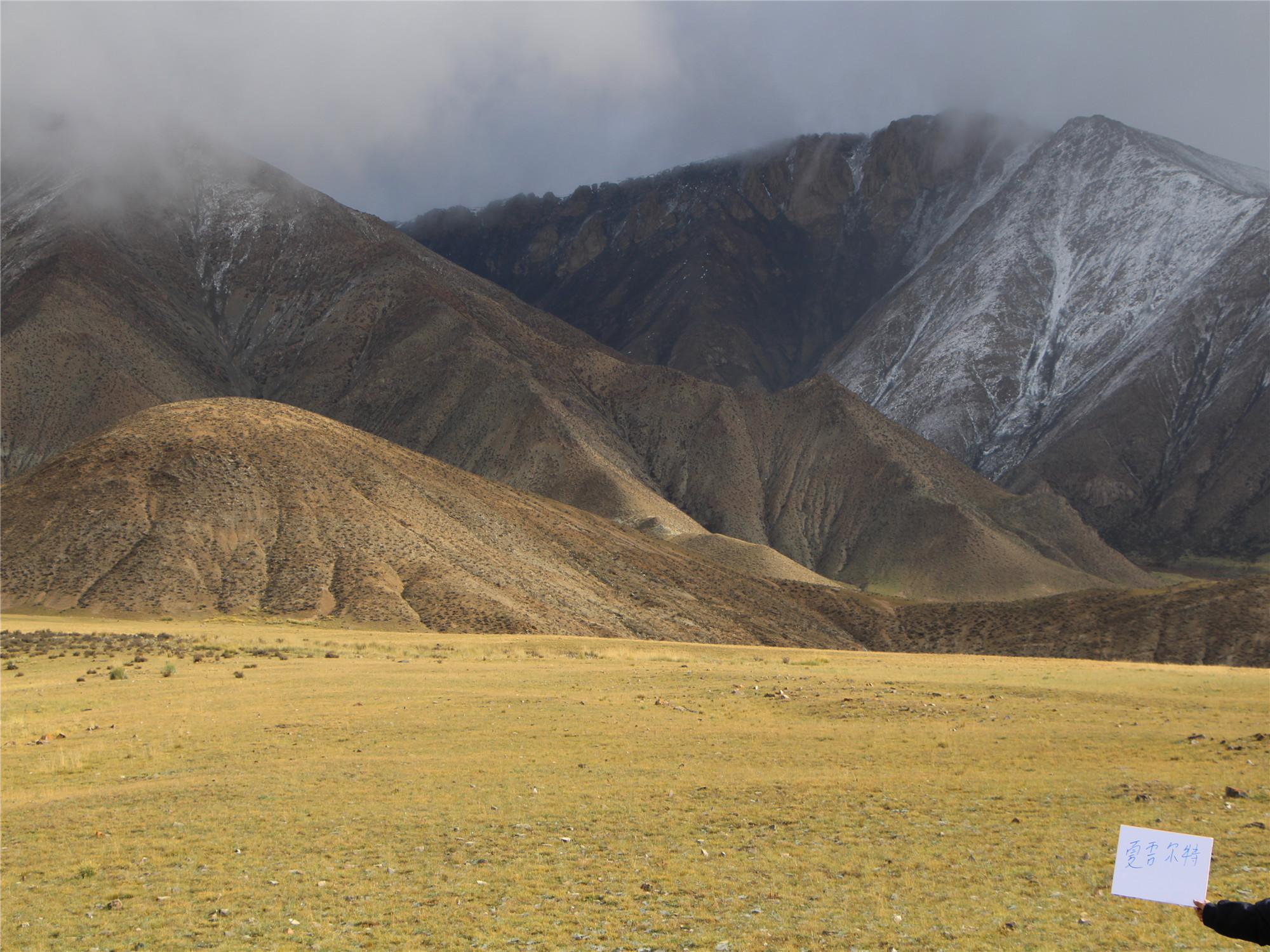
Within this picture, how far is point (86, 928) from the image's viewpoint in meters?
→ 11.5

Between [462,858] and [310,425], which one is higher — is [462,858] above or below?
below

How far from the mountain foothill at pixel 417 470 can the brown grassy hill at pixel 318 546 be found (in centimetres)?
26

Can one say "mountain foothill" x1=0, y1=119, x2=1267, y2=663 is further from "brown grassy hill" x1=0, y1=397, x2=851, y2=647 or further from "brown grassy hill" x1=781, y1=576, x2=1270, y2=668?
"brown grassy hill" x1=781, y1=576, x2=1270, y2=668

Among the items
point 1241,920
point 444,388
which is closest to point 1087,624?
point 1241,920

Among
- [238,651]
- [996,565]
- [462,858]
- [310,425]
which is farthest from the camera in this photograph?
[996,565]

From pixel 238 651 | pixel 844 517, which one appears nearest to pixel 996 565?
pixel 844 517

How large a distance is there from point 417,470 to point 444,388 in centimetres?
6722

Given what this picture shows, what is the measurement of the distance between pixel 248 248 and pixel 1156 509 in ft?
A: 557

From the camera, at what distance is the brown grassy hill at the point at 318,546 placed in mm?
62688

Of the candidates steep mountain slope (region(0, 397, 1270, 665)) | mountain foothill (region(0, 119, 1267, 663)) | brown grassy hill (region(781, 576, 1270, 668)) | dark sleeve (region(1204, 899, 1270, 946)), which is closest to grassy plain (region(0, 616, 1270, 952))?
dark sleeve (region(1204, 899, 1270, 946))

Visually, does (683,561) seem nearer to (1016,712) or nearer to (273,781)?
(1016,712)

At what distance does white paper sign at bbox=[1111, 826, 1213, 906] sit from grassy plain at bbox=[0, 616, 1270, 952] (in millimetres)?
4920

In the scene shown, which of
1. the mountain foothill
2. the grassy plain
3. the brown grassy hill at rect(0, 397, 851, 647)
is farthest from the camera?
the mountain foothill

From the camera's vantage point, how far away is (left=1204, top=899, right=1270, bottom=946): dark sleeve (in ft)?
20.1
